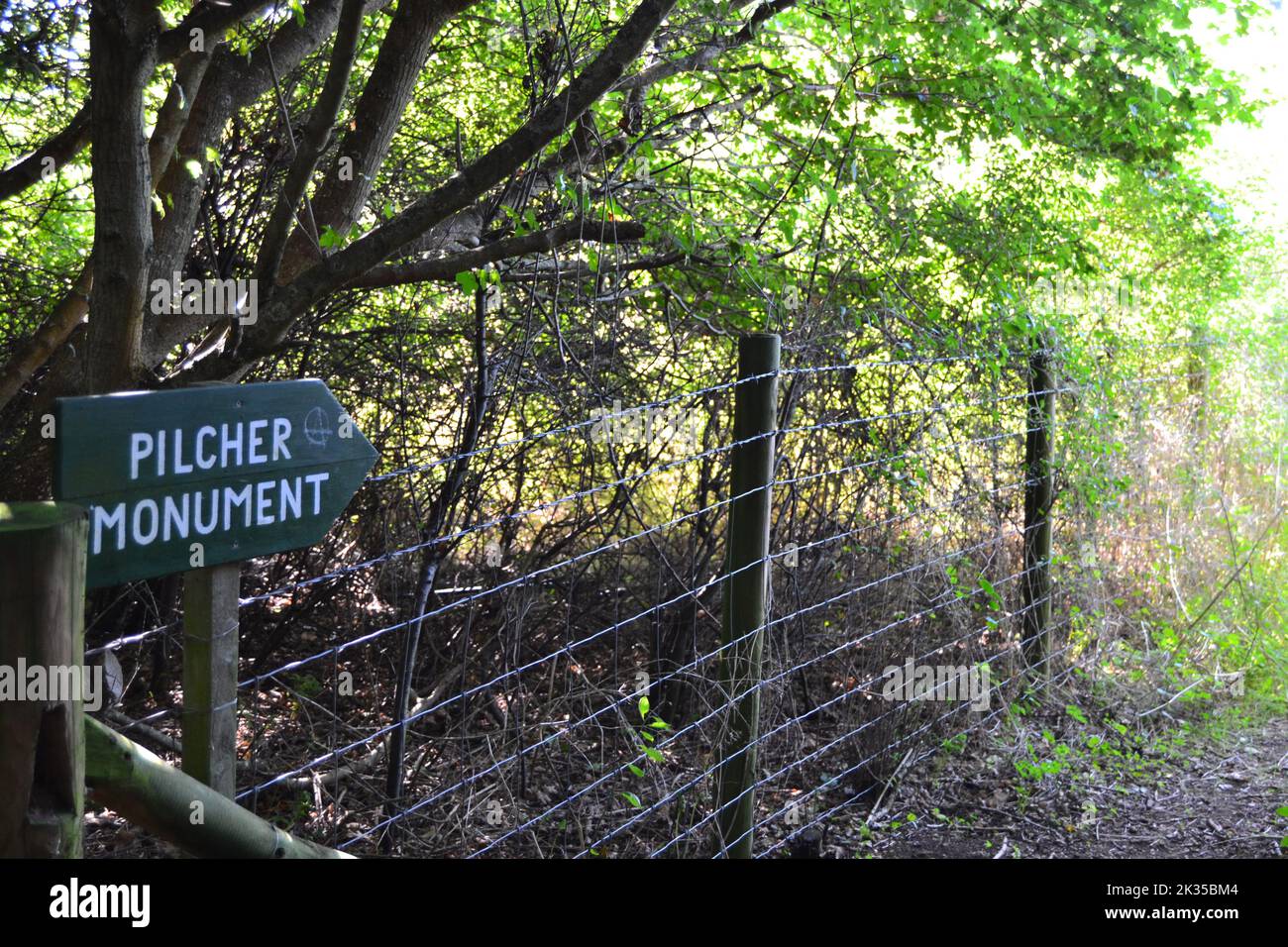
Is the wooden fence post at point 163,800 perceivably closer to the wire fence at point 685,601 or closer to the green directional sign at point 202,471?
the green directional sign at point 202,471

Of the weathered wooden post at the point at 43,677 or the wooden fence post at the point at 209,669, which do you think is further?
the wooden fence post at the point at 209,669

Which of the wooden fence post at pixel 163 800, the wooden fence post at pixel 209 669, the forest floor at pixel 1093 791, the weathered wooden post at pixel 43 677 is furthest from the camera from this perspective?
the forest floor at pixel 1093 791

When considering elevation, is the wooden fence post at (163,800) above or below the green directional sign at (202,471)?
below

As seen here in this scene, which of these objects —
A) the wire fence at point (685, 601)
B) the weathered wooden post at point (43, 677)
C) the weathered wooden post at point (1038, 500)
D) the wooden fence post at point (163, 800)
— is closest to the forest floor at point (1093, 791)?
the wire fence at point (685, 601)

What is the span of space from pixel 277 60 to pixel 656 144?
5.16 feet

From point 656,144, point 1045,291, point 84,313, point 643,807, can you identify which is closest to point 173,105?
point 84,313

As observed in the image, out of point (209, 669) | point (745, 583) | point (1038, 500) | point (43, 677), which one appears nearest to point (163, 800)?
point (209, 669)

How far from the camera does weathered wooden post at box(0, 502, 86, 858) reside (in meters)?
1.55

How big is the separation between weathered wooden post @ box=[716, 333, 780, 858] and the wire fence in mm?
193

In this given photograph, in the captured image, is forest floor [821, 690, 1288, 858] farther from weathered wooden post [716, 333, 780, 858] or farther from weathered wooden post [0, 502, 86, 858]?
weathered wooden post [0, 502, 86, 858]

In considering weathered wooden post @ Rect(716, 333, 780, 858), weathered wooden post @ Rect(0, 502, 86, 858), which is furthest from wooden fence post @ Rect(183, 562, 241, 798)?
weathered wooden post @ Rect(716, 333, 780, 858)

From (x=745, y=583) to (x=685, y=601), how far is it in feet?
4.56

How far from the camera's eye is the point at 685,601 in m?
4.91

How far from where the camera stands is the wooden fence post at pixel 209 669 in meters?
1.97
